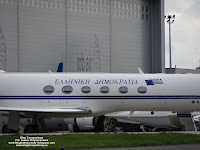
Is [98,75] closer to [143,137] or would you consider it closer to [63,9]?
[143,137]

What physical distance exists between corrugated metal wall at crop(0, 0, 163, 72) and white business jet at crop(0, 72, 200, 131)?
10.3 metres

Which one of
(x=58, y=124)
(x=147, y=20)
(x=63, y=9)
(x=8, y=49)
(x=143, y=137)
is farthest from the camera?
(x=147, y=20)

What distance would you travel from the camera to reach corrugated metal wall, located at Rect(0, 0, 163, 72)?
31.3 m

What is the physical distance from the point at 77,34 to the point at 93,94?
46.2ft

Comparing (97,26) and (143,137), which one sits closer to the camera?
(143,137)

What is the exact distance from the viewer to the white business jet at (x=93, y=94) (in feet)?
66.1

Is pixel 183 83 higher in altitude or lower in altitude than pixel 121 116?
higher

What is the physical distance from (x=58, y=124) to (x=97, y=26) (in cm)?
1293

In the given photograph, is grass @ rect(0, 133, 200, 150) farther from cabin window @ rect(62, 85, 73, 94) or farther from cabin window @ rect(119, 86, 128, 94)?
cabin window @ rect(62, 85, 73, 94)

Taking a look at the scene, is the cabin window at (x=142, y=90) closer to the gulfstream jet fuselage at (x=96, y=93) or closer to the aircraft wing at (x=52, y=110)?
the gulfstream jet fuselage at (x=96, y=93)

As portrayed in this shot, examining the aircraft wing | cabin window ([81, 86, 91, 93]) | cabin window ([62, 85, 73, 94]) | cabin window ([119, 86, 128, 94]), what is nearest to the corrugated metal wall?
cabin window ([62, 85, 73, 94])

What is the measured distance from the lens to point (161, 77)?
20547 millimetres

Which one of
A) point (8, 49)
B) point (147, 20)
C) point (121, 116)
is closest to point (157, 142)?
point (121, 116)

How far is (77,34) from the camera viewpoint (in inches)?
1340
